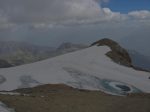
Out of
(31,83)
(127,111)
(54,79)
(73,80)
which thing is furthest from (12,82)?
(127,111)

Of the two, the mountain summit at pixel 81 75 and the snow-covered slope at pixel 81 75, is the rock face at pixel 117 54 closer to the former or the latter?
the mountain summit at pixel 81 75

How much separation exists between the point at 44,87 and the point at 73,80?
697 cm

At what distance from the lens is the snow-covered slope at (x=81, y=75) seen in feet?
137

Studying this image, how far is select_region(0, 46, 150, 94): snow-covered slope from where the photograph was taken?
4166cm

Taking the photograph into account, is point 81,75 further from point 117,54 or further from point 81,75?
point 117,54

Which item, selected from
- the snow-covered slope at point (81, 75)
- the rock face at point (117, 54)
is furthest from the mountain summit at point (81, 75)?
the rock face at point (117, 54)

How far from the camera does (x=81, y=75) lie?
154ft

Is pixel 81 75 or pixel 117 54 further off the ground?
pixel 117 54

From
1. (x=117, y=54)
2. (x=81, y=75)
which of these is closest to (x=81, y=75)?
(x=81, y=75)

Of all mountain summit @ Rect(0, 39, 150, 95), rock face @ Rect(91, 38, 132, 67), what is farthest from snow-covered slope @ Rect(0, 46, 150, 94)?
rock face @ Rect(91, 38, 132, 67)

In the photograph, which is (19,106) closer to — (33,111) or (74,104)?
(33,111)

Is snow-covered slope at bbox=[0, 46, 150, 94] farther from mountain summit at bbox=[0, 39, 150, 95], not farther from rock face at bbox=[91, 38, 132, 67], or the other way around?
rock face at bbox=[91, 38, 132, 67]

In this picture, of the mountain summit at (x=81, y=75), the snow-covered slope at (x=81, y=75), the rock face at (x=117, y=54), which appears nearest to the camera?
the mountain summit at (x=81, y=75)

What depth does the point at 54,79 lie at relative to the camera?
1719 inches
